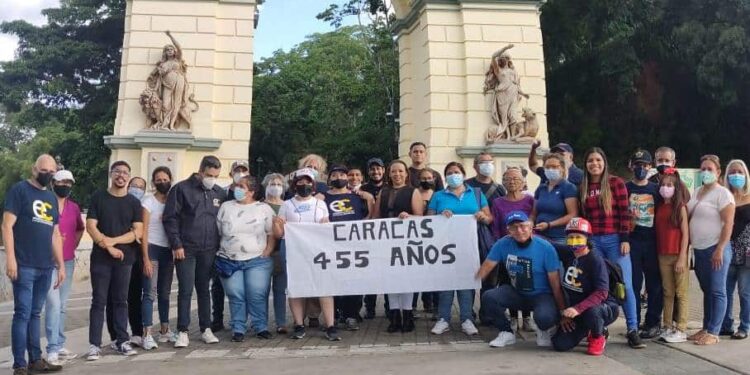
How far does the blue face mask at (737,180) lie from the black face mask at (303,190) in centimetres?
430

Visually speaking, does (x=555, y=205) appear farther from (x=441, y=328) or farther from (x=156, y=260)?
(x=156, y=260)

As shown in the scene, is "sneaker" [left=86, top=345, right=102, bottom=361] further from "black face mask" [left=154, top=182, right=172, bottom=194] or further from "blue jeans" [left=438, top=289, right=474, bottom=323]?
"blue jeans" [left=438, top=289, right=474, bottom=323]

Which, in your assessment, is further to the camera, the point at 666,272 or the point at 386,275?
the point at 386,275

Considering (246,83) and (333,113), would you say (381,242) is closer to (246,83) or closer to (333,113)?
(246,83)

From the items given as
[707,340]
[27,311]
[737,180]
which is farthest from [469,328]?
[27,311]

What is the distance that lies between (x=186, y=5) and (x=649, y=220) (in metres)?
10.2

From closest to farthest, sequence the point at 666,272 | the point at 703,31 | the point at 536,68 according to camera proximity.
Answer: the point at 666,272
the point at 536,68
the point at 703,31

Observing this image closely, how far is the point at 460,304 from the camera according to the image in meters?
7.55

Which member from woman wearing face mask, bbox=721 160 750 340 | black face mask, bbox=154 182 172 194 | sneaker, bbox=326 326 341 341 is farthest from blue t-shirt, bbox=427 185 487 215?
black face mask, bbox=154 182 172 194

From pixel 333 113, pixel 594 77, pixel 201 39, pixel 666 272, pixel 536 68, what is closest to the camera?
pixel 666 272

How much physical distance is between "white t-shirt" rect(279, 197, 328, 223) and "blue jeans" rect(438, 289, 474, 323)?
1596 millimetres

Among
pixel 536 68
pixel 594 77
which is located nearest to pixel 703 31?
pixel 594 77

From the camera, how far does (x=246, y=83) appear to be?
1382 cm

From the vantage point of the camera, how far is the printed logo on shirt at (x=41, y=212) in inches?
236
